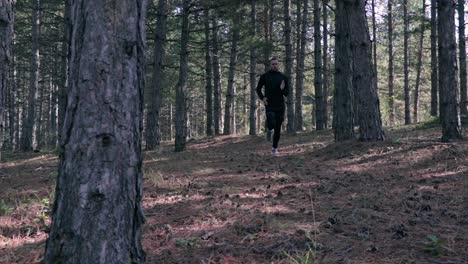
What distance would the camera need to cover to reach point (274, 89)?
9.75m

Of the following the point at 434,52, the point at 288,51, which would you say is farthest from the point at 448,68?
the point at 434,52

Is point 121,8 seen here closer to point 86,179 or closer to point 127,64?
point 127,64

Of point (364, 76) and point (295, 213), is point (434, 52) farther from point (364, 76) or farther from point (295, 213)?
point (295, 213)

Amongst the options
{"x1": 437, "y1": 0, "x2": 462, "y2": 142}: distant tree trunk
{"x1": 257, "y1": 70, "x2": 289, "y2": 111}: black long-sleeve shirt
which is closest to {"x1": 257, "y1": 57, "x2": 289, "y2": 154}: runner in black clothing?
{"x1": 257, "y1": 70, "x2": 289, "y2": 111}: black long-sleeve shirt

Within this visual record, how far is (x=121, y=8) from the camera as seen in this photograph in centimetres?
273

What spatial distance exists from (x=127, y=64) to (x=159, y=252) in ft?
5.12

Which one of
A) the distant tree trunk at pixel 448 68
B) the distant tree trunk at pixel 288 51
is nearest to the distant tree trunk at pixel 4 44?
the distant tree trunk at pixel 448 68

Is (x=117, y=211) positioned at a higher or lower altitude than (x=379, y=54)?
lower

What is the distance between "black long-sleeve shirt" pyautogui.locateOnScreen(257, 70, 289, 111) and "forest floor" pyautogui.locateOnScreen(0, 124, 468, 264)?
210cm

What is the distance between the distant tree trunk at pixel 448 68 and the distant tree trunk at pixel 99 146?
810cm

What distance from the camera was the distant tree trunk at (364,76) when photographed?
365 inches

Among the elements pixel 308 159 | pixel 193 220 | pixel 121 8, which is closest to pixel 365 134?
pixel 308 159

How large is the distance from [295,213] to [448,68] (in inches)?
251

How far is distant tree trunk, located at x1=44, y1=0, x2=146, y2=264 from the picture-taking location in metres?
2.62
